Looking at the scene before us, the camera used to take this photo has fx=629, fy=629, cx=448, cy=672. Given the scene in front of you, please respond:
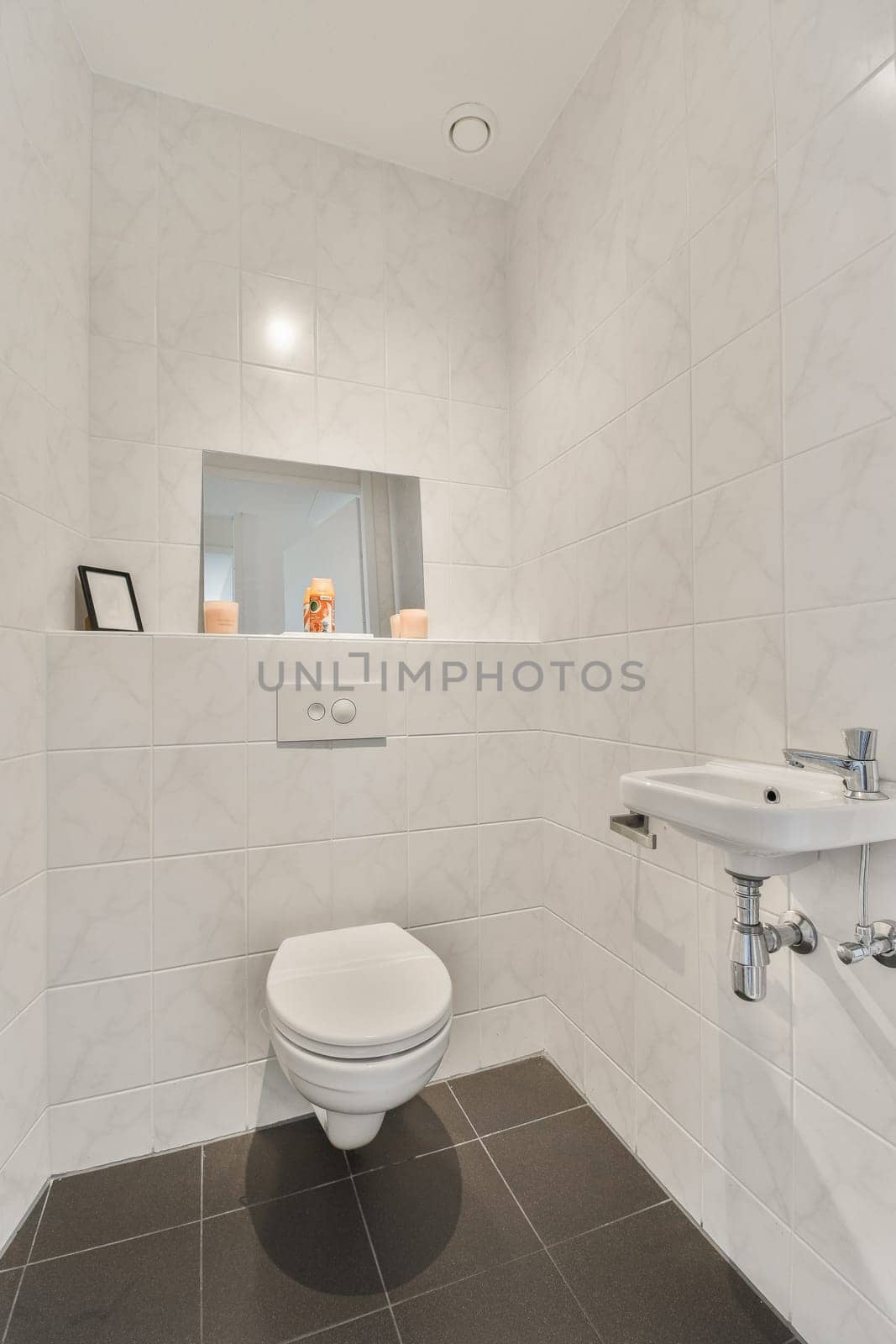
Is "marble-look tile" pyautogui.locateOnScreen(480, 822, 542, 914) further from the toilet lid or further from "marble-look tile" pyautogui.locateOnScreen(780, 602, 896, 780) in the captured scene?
"marble-look tile" pyautogui.locateOnScreen(780, 602, 896, 780)

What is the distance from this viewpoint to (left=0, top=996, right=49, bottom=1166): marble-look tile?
123 centimetres

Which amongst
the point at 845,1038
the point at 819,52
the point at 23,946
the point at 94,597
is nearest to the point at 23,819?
the point at 23,946

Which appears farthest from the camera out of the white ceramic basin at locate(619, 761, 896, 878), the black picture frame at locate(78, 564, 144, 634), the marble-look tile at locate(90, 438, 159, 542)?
the marble-look tile at locate(90, 438, 159, 542)

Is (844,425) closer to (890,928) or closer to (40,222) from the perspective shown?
(890,928)

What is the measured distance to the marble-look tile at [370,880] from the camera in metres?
1.65

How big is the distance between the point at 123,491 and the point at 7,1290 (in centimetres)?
168

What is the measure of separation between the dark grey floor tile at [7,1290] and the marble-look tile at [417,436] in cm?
200

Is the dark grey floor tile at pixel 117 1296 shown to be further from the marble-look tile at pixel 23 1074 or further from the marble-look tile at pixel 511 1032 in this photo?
the marble-look tile at pixel 511 1032

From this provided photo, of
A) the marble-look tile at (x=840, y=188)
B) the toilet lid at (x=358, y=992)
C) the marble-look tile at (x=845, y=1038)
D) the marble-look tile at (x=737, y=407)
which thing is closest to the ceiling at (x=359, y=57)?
the marble-look tile at (x=840, y=188)

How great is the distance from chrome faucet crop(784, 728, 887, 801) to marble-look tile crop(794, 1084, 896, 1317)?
20.0 inches

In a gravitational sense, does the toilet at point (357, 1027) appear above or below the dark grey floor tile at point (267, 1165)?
above

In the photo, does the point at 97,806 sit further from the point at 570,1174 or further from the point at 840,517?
the point at 840,517

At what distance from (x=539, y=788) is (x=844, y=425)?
1207mm

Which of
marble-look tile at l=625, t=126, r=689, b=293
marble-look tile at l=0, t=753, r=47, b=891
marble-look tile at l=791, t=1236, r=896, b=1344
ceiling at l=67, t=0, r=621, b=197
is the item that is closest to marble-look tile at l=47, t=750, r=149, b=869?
marble-look tile at l=0, t=753, r=47, b=891
